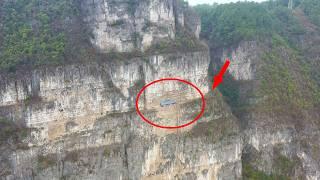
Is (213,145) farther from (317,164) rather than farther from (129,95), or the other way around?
(317,164)

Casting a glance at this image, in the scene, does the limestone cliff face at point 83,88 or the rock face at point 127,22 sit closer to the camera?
the limestone cliff face at point 83,88

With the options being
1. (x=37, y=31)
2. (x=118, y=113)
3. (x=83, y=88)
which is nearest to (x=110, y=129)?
(x=118, y=113)

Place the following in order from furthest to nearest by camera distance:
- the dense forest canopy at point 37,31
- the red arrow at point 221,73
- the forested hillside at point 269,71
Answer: the red arrow at point 221,73 < the forested hillside at point 269,71 < the dense forest canopy at point 37,31

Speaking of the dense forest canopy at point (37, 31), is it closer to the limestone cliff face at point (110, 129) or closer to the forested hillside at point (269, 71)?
the limestone cliff face at point (110, 129)

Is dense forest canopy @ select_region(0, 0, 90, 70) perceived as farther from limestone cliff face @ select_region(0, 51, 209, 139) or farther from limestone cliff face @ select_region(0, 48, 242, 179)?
limestone cliff face @ select_region(0, 48, 242, 179)

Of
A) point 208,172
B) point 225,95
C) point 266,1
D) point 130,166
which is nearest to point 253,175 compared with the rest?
point 208,172

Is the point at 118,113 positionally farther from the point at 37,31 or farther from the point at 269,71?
the point at 269,71

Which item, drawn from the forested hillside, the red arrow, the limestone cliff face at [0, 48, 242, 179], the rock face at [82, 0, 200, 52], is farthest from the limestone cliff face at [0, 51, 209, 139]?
the forested hillside

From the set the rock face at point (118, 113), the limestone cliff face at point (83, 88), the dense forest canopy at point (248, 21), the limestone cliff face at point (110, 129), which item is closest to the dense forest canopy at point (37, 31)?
the rock face at point (118, 113)
